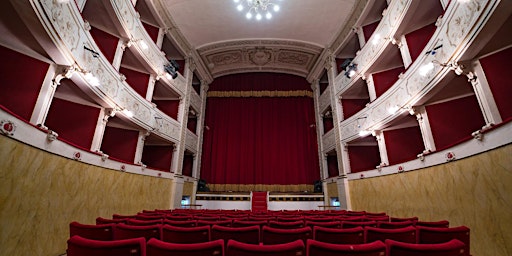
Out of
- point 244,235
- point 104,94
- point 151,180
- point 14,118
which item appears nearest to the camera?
point 244,235

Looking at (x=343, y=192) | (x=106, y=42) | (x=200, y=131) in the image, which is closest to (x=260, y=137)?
(x=200, y=131)

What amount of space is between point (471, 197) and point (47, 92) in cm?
731

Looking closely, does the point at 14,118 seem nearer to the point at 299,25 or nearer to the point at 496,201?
the point at 496,201

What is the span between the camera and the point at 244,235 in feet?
6.51

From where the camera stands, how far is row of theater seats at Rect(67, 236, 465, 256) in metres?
1.25

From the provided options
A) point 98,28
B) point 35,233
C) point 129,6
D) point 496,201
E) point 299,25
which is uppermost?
point 299,25

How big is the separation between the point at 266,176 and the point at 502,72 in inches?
332

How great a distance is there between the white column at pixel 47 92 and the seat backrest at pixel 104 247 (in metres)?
3.32

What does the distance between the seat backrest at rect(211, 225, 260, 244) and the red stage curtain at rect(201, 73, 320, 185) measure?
8.41m

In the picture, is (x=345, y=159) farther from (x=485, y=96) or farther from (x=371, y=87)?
(x=485, y=96)

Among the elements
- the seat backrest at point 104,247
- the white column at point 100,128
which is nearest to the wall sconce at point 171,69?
the white column at point 100,128

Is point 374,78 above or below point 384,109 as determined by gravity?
above

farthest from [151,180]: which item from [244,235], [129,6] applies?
[244,235]

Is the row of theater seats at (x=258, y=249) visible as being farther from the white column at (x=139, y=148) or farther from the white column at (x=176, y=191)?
the white column at (x=176, y=191)
